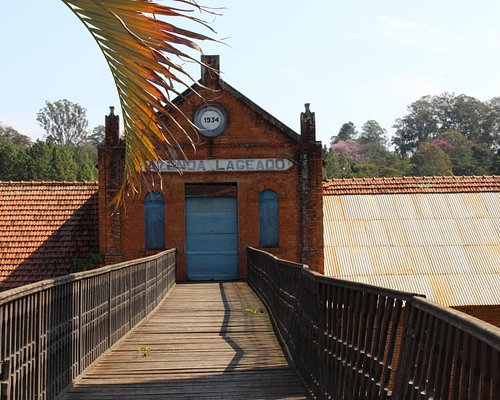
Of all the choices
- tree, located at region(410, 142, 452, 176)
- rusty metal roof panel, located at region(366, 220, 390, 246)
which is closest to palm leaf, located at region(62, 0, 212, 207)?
rusty metal roof panel, located at region(366, 220, 390, 246)

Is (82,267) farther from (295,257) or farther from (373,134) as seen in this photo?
(373,134)

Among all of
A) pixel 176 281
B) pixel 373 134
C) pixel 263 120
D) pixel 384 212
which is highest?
pixel 373 134

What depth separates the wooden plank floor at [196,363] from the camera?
702 cm

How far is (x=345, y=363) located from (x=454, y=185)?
65.0 ft

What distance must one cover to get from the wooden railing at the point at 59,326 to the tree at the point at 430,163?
200ft

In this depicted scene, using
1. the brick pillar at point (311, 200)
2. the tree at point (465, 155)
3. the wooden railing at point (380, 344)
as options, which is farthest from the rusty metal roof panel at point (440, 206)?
the tree at point (465, 155)

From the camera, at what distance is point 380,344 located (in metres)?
4.59

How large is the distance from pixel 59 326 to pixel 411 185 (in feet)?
62.3

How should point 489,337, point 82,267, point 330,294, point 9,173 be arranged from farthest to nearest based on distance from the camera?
point 9,173 → point 82,267 → point 330,294 → point 489,337

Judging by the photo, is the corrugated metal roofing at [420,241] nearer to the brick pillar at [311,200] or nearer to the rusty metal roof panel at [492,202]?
the rusty metal roof panel at [492,202]

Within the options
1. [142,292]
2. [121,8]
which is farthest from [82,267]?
[121,8]

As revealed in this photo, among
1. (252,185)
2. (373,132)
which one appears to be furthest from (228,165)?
(373,132)

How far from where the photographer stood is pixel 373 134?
127 meters

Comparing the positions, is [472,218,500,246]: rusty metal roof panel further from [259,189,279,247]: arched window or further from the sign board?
the sign board
